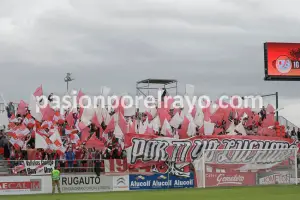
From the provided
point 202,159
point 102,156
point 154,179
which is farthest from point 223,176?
point 102,156

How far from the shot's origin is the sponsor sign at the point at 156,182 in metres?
42.6

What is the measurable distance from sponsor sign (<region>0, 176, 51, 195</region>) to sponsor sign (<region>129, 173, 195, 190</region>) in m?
5.92

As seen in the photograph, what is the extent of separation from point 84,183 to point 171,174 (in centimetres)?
621

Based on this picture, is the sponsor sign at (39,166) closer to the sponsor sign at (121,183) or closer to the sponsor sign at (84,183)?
the sponsor sign at (84,183)

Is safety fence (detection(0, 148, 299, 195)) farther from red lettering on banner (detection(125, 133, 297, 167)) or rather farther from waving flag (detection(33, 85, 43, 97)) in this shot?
waving flag (detection(33, 85, 43, 97))

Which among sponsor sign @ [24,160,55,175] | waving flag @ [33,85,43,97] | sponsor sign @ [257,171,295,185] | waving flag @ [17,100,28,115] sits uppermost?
waving flag @ [33,85,43,97]

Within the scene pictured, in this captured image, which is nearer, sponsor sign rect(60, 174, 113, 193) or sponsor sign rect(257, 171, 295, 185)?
sponsor sign rect(60, 174, 113, 193)

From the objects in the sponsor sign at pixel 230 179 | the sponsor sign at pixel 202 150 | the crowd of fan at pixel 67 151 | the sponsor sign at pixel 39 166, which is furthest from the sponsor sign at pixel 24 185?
the sponsor sign at pixel 230 179

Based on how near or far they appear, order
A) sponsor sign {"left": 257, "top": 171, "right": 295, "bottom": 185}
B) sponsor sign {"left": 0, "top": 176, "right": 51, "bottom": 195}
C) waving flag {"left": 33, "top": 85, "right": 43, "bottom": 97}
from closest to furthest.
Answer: sponsor sign {"left": 0, "top": 176, "right": 51, "bottom": 195} < waving flag {"left": 33, "top": 85, "right": 43, "bottom": 97} < sponsor sign {"left": 257, "top": 171, "right": 295, "bottom": 185}

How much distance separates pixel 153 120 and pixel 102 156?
16.0 feet

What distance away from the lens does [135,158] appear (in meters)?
42.4

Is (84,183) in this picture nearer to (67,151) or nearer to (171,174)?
(67,151)

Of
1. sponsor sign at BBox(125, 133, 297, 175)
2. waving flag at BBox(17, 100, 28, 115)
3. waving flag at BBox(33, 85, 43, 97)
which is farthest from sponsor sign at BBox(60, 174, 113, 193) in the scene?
waving flag at BBox(33, 85, 43, 97)

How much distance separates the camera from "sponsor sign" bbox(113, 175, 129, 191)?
4206cm
